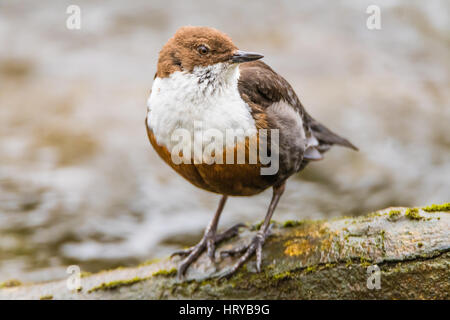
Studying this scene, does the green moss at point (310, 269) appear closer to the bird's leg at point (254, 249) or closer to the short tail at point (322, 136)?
the bird's leg at point (254, 249)

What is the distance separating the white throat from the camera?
322 cm

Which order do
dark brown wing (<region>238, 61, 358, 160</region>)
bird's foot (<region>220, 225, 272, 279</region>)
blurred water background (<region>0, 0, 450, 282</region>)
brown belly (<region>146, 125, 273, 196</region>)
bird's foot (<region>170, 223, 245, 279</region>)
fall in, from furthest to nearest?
blurred water background (<region>0, 0, 450, 282</region>) → bird's foot (<region>170, 223, 245, 279</region>) → bird's foot (<region>220, 225, 272, 279</region>) → dark brown wing (<region>238, 61, 358, 160</region>) → brown belly (<region>146, 125, 273, 196</region>)

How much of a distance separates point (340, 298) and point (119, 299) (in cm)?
152

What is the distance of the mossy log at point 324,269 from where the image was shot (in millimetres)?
3109

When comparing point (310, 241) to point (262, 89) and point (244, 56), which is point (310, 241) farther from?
point (244, 56)

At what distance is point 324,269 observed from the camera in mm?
3314

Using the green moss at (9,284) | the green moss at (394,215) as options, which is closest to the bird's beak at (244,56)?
the green moss at (394,215)

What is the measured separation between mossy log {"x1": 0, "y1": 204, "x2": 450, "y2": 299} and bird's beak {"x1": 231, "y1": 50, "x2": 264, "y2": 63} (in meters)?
1.23

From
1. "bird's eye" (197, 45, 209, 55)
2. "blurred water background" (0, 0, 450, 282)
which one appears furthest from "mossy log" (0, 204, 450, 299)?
"blurred water background" (0, 0, 450, 282)

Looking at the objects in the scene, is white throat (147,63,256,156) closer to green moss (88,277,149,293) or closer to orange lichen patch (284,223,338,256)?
orange lichen patch (284,223,338,256)

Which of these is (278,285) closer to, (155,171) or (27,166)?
(155,171)

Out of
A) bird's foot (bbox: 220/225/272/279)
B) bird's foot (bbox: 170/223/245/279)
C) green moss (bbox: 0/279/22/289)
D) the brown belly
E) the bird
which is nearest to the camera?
the bird

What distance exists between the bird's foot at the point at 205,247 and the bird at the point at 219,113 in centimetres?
7

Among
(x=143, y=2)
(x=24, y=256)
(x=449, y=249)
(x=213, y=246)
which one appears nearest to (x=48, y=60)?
(x=143, y=2)
